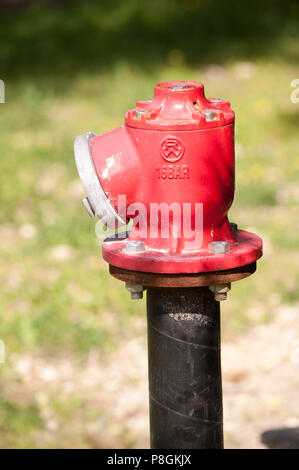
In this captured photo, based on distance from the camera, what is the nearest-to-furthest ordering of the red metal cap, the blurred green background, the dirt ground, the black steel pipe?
the red metal cap < the black steel pipe < the dirt ground < the blurred green background

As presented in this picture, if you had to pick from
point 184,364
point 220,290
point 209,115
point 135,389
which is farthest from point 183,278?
point 135,389

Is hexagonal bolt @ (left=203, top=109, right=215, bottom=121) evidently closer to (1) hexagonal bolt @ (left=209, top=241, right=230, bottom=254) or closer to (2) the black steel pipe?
(1) hexagonal bolt @ (left=209, top=241, right=230, bottom=254)

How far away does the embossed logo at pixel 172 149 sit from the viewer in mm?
1829

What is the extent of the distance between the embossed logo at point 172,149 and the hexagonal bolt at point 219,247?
0.72 ft

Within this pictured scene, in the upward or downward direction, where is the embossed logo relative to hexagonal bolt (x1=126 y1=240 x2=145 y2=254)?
upward

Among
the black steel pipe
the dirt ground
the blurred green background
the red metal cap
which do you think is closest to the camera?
the red metal cap

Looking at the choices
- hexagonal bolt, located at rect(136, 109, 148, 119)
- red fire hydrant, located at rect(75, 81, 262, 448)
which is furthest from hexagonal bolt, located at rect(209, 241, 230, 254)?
hexagonal bolt, located at rect(136, 109, 148, 119)

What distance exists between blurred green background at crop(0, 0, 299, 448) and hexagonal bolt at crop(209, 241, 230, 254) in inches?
48.7

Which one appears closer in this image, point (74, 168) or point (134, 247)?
point (134, 247)

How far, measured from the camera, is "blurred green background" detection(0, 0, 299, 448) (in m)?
3.29

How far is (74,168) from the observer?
16.6 feet

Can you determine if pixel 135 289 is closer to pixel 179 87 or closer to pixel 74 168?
pixel 179 87

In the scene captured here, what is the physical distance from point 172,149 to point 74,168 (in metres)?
3.28
